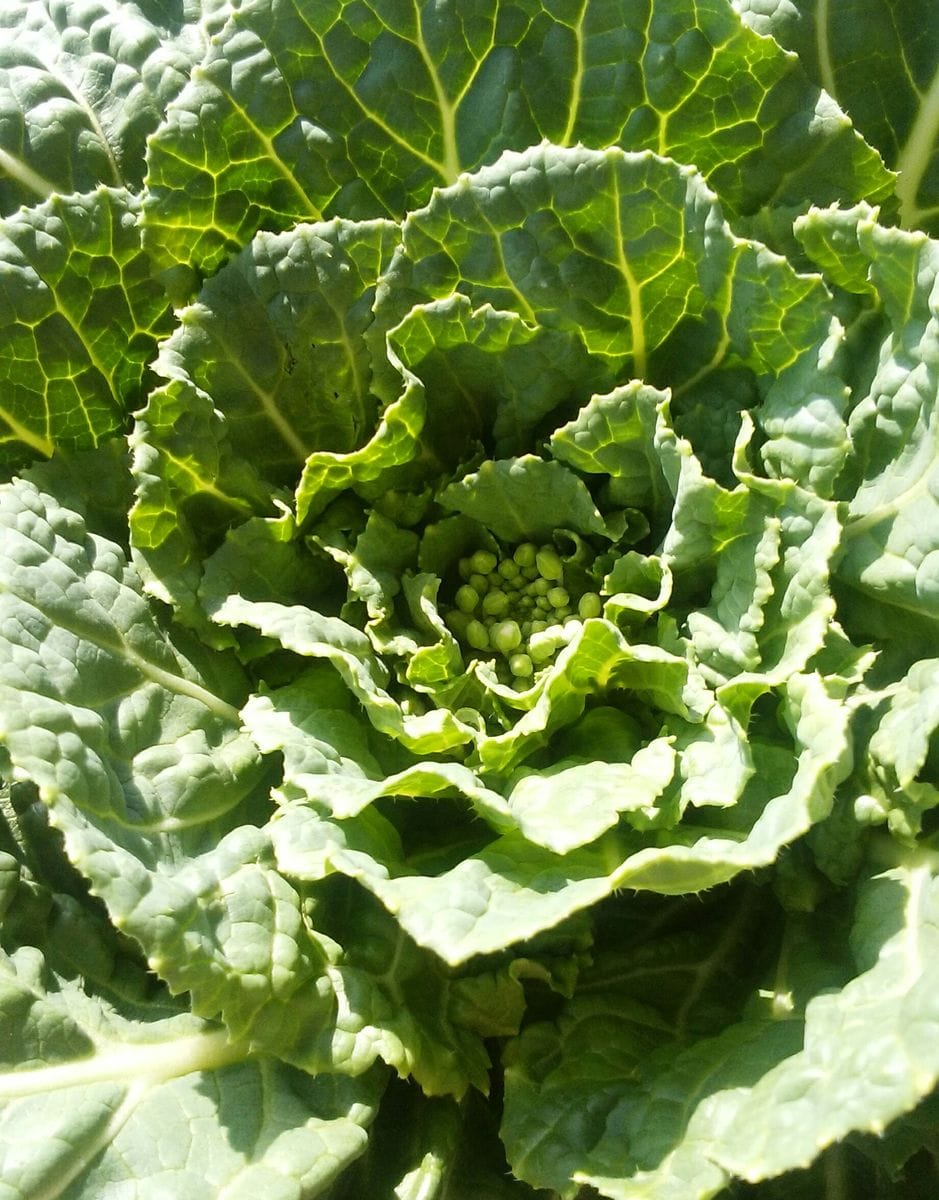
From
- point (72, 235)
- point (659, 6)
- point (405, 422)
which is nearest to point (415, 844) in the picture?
point (405, 422)

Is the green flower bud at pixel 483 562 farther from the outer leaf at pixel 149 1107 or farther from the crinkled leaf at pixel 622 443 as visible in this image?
the outer leaf at pixel 149 1107

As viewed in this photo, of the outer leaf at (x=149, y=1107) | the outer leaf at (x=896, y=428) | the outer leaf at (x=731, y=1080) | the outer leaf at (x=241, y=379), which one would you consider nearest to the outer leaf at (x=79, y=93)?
the outer leaf at (x=241, y=379)

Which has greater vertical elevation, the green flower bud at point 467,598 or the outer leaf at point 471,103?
the outer leaf at point 471,103

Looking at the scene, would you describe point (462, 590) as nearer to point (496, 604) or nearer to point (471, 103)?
point (496, 604)

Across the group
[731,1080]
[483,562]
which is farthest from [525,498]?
[731,1080]

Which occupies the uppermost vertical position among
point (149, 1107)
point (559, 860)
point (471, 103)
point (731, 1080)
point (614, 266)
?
point (471, 103)
